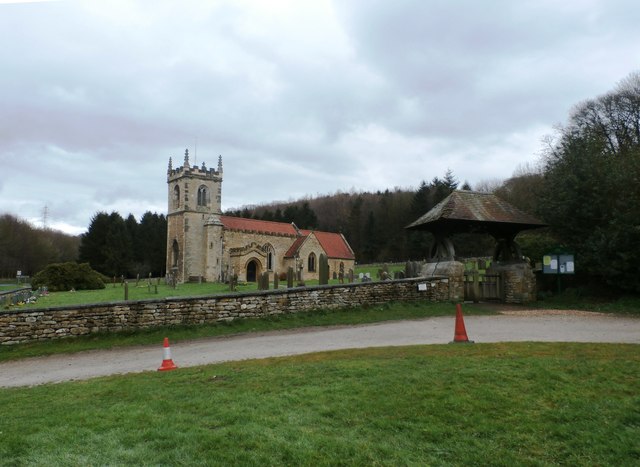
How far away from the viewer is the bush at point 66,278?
37194 millimetres

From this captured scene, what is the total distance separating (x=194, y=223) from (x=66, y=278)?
13.4 meters

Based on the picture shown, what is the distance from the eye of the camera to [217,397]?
19.2ft

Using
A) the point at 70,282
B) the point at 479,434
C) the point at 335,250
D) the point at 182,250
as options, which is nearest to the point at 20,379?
the point at 479,434

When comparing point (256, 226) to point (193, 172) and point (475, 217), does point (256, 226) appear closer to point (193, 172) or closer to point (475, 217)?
point (193, 172)

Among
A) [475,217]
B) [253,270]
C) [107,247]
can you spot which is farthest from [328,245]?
[475,217]

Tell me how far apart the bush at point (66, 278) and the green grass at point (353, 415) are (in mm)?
34088

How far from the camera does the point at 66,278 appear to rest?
3766cm

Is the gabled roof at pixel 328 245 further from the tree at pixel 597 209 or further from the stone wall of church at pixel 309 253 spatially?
the tree at pixel 597 209

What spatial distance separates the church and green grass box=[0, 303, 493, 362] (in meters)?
29.7

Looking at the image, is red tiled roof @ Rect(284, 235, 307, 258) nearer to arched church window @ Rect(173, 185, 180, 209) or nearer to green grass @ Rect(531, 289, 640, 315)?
arched church window @ Rect(173, 185, 180, 209)

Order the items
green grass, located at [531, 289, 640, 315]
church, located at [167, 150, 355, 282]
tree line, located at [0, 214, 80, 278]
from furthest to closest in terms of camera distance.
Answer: tree line, located at [0, 214, 80, 278], church, located at [167, 150, 355, 282], green grass, located at [531, 289, 640, 315]

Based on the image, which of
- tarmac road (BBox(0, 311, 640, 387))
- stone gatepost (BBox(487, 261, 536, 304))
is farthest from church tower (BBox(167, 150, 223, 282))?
tarmac road (BBox(0, 311, 640, 387))

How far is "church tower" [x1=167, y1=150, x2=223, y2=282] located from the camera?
45.8 m

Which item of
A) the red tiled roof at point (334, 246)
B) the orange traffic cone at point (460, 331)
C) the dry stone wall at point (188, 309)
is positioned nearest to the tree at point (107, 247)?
the red tiled roof at point (334, 246)
